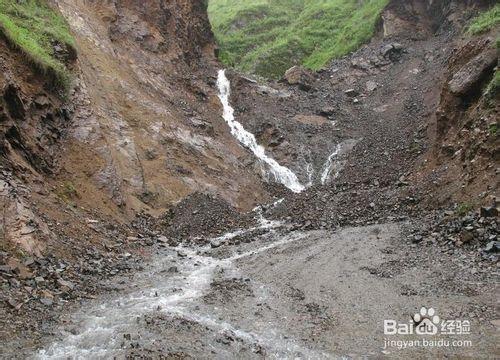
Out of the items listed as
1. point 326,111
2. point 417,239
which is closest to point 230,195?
point 417,239

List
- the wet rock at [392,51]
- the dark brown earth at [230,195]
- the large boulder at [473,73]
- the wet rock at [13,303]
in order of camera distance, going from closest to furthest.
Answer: the wet rock at [13,303] → the dark brown earth at [230,195] → the large boulder at [473,73] → the wet rock at [392,51]

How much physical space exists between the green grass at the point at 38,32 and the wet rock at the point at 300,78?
19915 mm

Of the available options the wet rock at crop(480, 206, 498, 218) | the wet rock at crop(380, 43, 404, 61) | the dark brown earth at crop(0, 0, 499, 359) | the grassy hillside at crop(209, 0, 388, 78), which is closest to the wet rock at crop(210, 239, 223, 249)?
the dark brown earth at crop(0, 0, 499, 359)

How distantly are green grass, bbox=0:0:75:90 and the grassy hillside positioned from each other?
21241 millimetres

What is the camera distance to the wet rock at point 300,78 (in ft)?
130

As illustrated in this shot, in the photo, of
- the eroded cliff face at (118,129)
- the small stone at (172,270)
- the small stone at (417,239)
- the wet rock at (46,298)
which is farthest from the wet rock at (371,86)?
the wet rock at (46,298)

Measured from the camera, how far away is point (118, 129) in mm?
23078

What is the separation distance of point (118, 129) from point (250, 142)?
10.5m

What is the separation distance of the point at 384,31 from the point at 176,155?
31.2 meters

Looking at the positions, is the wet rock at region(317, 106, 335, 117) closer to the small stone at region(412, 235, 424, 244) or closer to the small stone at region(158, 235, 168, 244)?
the small stone at region(158, 235, 168, 244)

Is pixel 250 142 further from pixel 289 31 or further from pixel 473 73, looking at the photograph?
pixel 289 31

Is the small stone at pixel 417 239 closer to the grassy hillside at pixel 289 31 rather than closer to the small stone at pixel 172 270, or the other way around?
the small stone at pixel 172 270

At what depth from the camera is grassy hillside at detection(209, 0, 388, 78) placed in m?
51.2

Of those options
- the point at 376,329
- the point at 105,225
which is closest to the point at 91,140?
the point at 105,225
